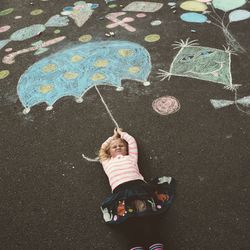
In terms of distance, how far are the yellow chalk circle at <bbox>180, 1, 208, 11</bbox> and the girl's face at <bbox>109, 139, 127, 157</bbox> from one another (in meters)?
2.69

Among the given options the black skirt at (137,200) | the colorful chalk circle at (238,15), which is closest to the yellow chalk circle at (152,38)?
the colorful chalk circle at (238,15)

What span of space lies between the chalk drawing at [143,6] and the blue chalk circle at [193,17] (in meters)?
0.50

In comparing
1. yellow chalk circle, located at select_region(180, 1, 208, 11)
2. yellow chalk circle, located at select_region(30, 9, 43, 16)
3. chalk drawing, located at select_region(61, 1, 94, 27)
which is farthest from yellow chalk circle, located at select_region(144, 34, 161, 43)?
yellow chalk circle, located at select_region(30, 9, 43, 16)

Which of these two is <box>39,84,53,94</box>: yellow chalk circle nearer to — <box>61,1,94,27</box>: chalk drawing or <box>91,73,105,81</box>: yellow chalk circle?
<box>91,73,105,81</box>: yellow chalk circle

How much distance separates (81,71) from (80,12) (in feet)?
5.32

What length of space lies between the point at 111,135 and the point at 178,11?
2477 millimetres

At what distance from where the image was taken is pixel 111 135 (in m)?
2.96

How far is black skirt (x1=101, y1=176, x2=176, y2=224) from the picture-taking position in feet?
7.49

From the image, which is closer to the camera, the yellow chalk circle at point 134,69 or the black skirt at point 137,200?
the black skirt at point 137,200

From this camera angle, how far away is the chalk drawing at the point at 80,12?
15.4 ft

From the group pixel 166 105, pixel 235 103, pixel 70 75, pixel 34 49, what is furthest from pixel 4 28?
pixel 235 103

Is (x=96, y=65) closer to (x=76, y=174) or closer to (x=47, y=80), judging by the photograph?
(x=47, y=80)

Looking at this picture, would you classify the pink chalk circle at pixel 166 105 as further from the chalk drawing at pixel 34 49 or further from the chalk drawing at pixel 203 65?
the chalk drawing at pixel 34 49

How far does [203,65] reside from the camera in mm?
3516
